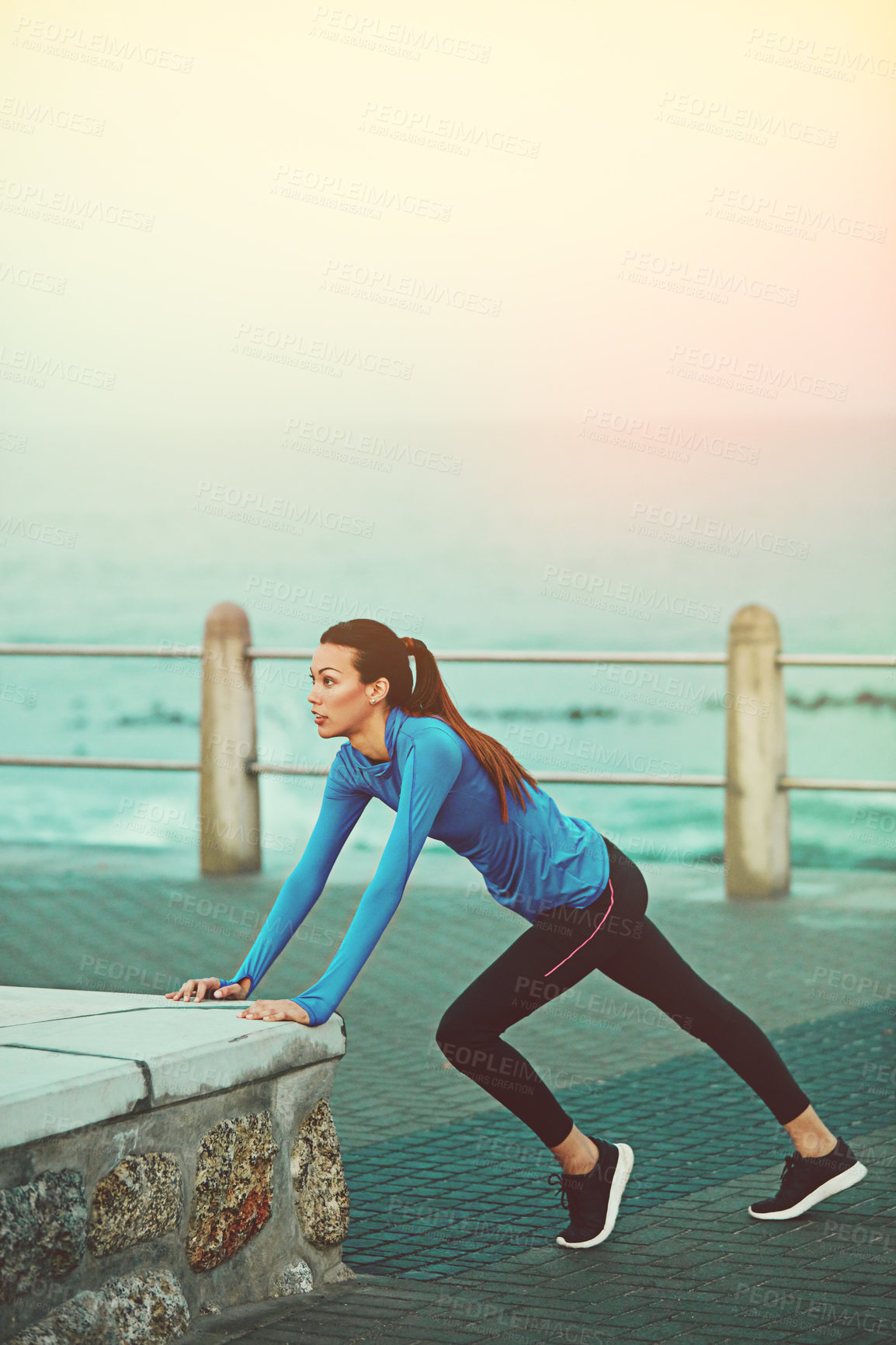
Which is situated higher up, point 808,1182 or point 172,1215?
point 172,1215

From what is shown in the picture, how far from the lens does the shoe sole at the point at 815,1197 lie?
4316 millimetres

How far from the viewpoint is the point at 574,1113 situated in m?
5.43

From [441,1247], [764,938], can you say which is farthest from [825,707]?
[441,1247]

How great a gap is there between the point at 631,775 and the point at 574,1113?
3885 mm

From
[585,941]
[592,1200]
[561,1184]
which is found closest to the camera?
[585,941]

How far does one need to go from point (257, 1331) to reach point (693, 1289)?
1.01m

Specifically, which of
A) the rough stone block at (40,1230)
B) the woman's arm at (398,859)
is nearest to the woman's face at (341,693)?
the woman's arm at (398,859)

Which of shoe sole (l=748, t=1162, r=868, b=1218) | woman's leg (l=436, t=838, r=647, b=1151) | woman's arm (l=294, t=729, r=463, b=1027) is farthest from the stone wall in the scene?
shoe sole (l=748, t=1162, r=868, b=1218)

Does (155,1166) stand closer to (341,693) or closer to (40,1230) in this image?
(40,1230)

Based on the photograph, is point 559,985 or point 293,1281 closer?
point 293,1281

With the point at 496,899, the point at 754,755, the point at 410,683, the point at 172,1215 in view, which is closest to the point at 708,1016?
the point at 496,899

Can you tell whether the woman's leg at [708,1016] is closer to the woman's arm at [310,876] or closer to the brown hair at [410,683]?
the brown hair at [410,683]

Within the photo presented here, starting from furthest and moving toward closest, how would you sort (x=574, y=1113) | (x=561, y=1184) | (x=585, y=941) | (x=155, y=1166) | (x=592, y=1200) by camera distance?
(x=574, y=1113) < (x=561, y=1184) < (x=592, y=1200) < (x=585, y=941) < (x=155, y=1166)

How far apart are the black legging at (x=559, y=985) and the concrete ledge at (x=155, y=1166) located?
0.35m
